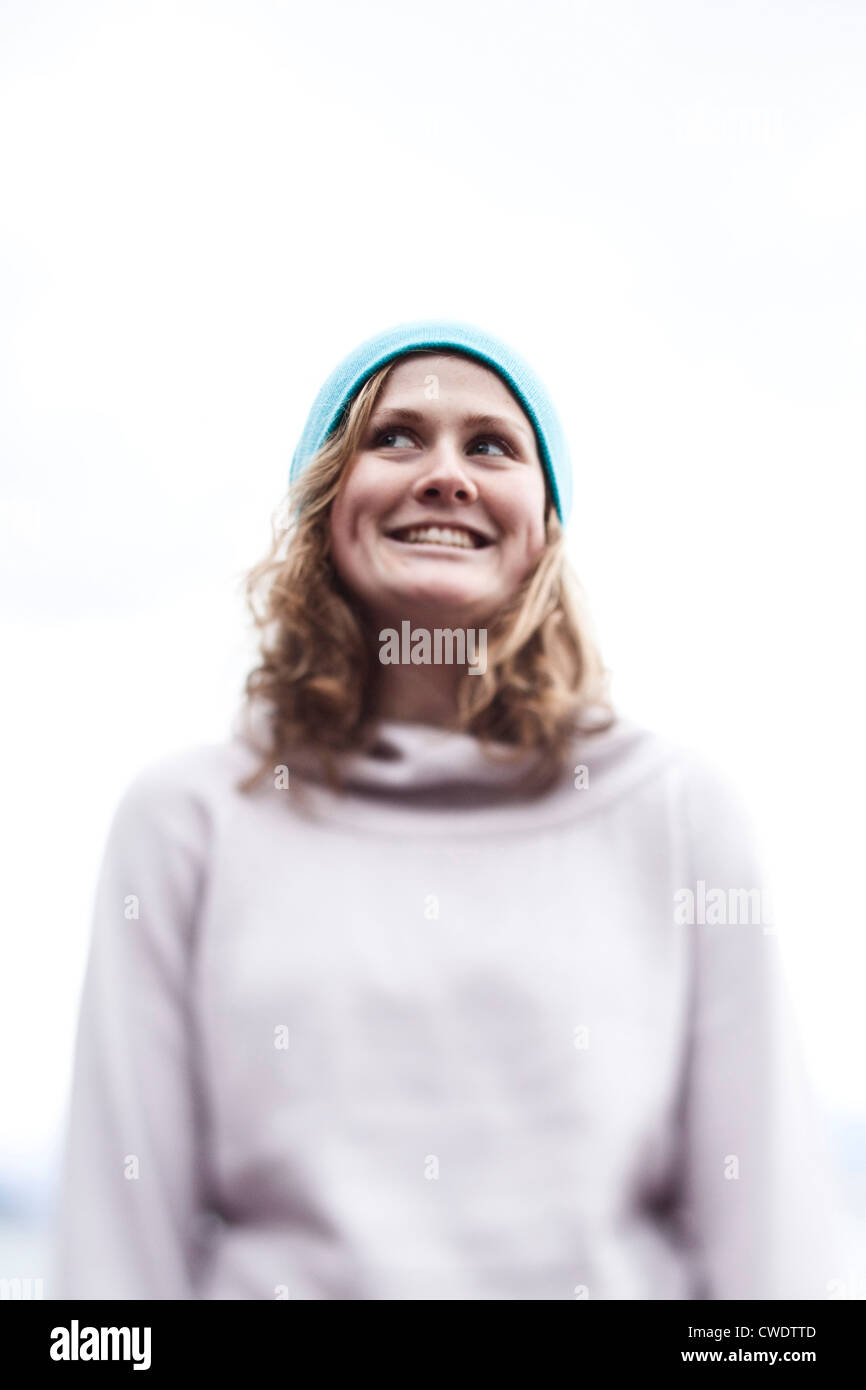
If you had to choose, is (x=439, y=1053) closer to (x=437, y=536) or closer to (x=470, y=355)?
(x=437, y=536)

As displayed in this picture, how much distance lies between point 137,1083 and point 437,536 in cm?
55

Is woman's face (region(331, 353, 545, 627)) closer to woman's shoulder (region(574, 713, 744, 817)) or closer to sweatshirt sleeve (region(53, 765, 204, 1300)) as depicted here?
woman's shoulder (region(574, 713, 744, 817))

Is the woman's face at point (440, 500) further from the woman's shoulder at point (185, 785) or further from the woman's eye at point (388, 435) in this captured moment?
the woman's shoulder at point (185, 785)

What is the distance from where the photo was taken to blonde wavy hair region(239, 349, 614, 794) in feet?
3.47

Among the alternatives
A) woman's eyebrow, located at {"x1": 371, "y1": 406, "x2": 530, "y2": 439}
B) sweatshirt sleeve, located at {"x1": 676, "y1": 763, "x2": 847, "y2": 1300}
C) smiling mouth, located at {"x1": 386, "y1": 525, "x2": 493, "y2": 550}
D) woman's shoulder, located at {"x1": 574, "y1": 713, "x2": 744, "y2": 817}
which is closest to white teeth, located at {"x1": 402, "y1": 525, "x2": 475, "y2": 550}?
smiling mouth, located at {"x1": 386, "y1": 525, "x2": 493, "y2": 550}

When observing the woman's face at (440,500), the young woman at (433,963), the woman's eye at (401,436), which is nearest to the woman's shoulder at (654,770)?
the young woman at (433,963)

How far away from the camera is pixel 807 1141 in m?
0.97

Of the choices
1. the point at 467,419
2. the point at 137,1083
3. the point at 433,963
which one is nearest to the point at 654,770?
the point at 433,963

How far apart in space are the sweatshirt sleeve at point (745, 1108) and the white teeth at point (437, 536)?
318 millimetres

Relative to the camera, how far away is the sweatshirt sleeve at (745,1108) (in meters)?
0.95
